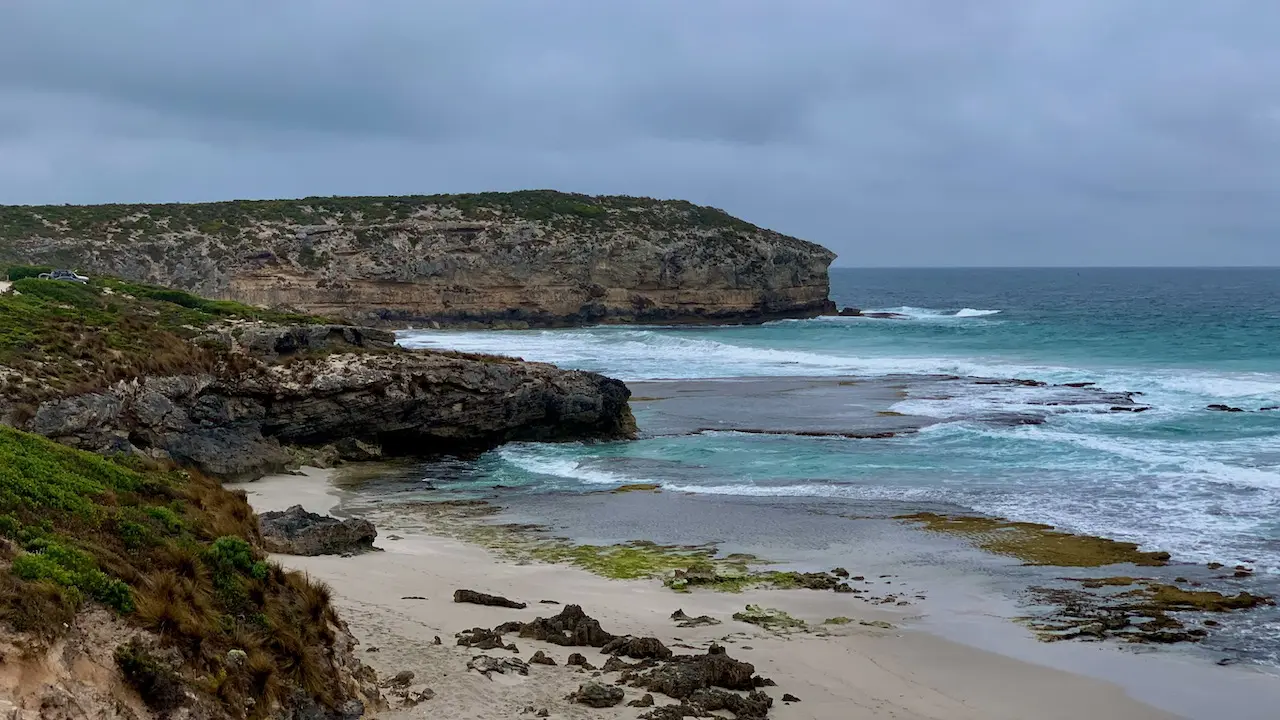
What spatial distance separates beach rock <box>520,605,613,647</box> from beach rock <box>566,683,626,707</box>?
1646 millimetres

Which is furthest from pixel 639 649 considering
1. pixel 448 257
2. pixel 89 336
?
pixel 448 257

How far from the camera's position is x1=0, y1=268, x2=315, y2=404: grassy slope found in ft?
64.9

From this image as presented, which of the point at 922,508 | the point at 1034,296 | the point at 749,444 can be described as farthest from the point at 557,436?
the point at 1034,296

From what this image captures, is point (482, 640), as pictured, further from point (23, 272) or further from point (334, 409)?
point (23, 272)

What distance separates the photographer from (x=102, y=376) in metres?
20.7

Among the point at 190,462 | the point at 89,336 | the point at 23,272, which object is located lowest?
the point at 190,462

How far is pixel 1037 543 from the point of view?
17.3 metres

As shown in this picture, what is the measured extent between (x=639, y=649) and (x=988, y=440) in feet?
62.3

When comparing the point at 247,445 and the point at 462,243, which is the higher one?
the point at 462,243

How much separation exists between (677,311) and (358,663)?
70930 mm

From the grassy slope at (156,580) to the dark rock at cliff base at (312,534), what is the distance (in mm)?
4439

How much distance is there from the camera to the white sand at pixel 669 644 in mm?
9719

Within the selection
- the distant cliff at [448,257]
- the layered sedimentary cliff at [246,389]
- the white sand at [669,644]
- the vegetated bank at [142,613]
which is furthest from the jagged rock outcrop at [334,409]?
the distant cliff at [448,257]

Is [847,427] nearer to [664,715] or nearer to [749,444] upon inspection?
[749,444]
